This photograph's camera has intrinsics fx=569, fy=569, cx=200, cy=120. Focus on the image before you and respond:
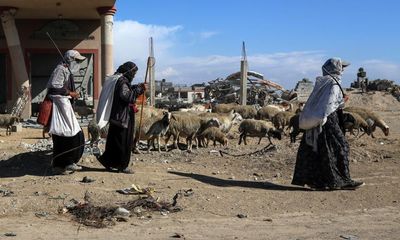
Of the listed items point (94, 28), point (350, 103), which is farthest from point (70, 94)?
point (350, 103)

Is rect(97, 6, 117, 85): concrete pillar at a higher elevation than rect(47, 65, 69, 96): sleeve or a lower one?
higher

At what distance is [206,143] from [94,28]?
9.91m

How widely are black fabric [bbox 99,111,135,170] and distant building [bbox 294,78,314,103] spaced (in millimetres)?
27922

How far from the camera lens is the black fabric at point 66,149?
867 cm

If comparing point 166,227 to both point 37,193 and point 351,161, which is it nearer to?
point 37,193

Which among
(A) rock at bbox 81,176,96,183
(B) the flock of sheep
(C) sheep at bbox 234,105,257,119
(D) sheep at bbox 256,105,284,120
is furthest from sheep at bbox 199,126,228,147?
(C) sheep at bbox 234,105,257,119

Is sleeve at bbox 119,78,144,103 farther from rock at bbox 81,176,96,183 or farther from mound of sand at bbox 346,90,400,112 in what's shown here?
mound of sand at bbox 346,90,400,112

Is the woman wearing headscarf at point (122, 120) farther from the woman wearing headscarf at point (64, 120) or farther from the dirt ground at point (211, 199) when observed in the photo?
the woman wearing headscarf at point (64, 120)

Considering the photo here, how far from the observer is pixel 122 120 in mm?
8828

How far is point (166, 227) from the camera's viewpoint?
659 cm

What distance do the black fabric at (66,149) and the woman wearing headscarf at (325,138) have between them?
3.40 meters

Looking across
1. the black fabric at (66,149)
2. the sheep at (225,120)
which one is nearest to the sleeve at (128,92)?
the black fabric at (66,149)

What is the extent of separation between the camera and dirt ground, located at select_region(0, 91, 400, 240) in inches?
254

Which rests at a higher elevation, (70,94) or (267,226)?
(70,94)
